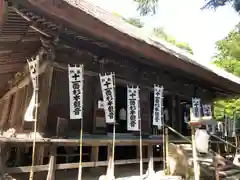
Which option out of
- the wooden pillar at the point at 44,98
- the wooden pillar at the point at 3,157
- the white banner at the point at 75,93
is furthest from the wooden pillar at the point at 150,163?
the wooden pillar at the point at 3,157

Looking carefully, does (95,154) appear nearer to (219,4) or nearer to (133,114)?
(133,114)

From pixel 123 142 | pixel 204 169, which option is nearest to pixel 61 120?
pixel 123 142

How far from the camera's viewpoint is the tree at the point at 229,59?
19562 millimetres

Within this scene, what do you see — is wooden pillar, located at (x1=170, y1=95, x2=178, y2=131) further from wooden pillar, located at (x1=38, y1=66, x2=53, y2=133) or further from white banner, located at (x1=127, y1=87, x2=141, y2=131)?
wooden pillar, located at (x1=38, y1=66, x2=53, y2=133)

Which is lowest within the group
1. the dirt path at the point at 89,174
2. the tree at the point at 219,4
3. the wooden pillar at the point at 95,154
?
the dirt path at the point at 89,174

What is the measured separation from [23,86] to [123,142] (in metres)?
4.50

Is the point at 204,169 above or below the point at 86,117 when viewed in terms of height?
below

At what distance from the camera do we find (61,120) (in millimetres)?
5523

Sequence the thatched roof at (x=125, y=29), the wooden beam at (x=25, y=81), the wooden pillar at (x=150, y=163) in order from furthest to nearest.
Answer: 1. the wooden pillar at (x=150, y=163)
2. the wooden beam at (x=25, y=81)
3. the thatched roof at (x=125, y=29)

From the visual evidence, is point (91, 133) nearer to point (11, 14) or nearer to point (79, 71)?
point (79, 71)

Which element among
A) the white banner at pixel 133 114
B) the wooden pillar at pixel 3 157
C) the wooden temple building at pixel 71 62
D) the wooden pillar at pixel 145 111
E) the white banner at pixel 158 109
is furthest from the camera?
the wooden pillar at pixel 145 111

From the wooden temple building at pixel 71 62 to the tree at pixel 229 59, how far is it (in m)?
11.5

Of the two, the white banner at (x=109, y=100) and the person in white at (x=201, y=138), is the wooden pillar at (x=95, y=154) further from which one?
the person in white at (x=201, y=138)

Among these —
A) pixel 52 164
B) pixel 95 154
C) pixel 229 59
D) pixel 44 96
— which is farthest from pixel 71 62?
pixel 229 59
